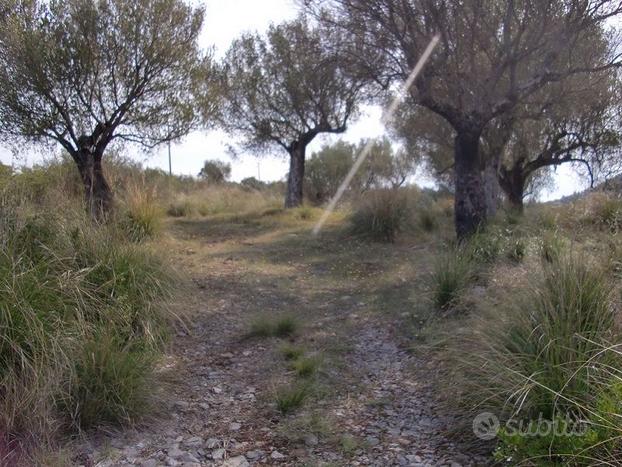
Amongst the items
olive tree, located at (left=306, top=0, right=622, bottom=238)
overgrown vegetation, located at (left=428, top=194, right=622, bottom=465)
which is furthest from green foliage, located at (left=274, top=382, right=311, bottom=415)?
olive tree, located at (left=306, top=0, right=622, bottom=238)

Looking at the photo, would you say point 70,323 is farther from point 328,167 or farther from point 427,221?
point 328,167

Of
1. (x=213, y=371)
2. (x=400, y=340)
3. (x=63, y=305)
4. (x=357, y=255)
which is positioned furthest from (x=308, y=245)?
(x=63, y=305)

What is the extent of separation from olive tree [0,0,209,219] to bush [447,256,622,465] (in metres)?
5.87

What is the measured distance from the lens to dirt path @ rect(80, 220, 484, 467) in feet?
9.97

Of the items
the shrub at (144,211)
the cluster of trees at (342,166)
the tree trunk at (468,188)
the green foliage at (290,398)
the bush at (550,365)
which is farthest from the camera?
the cluster of trees at (342,166)

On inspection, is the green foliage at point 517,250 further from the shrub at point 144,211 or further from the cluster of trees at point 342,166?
the cluster of trees at point 342,166

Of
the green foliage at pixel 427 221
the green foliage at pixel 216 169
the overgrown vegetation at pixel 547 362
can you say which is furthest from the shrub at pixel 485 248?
the green foliage at pixel 216 169

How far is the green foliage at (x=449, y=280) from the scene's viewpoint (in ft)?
17.1

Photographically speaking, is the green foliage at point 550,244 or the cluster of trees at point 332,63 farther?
the cluster of trees at point 332,63

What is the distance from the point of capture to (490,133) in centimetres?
1446

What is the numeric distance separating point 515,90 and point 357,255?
359 centimetres

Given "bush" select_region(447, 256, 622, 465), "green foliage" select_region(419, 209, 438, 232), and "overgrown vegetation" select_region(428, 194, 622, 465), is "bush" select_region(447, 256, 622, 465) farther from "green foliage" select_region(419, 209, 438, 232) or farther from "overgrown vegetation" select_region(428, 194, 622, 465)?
"green foliage" select_region(419, 209, 438, 232)

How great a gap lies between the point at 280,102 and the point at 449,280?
11.4 metres

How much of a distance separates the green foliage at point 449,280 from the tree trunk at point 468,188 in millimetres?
2890
